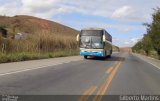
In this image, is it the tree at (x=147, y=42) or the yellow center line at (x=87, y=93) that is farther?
the tree at (x=147, y=42)

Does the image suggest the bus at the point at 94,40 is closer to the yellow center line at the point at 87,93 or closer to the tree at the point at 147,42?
the tree at the point at 147,42

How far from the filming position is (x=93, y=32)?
40250 millimetres

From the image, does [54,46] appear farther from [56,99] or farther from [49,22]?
[49,22]

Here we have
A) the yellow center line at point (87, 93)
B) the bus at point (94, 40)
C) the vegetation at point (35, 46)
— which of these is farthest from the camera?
the bus at point (94, 40)

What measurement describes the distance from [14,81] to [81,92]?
11.7 ft

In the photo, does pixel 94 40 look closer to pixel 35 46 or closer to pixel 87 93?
pixel 35 46

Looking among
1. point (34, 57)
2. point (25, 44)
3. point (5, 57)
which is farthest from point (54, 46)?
point (5, 57)

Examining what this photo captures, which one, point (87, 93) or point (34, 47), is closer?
point (87, 93)

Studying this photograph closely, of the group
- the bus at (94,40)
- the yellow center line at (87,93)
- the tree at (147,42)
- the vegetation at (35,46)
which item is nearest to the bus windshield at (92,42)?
the bus at (94,40)

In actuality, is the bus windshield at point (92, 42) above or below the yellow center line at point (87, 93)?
above

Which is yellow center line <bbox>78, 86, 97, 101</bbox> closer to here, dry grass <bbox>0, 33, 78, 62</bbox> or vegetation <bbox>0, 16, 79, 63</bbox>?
vegetation <bbox>0, 16, 79, 63</bbox>

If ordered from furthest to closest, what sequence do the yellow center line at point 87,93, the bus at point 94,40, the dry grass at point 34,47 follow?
the bus at point 94,40 → the dry grass at point 34,47 → the yellow center line at point 87,93

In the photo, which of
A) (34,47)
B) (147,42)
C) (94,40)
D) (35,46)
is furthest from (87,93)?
(147,42)

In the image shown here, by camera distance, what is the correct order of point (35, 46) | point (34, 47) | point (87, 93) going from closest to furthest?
point (87, 93)
point (34, 47)
point (35, 46)
